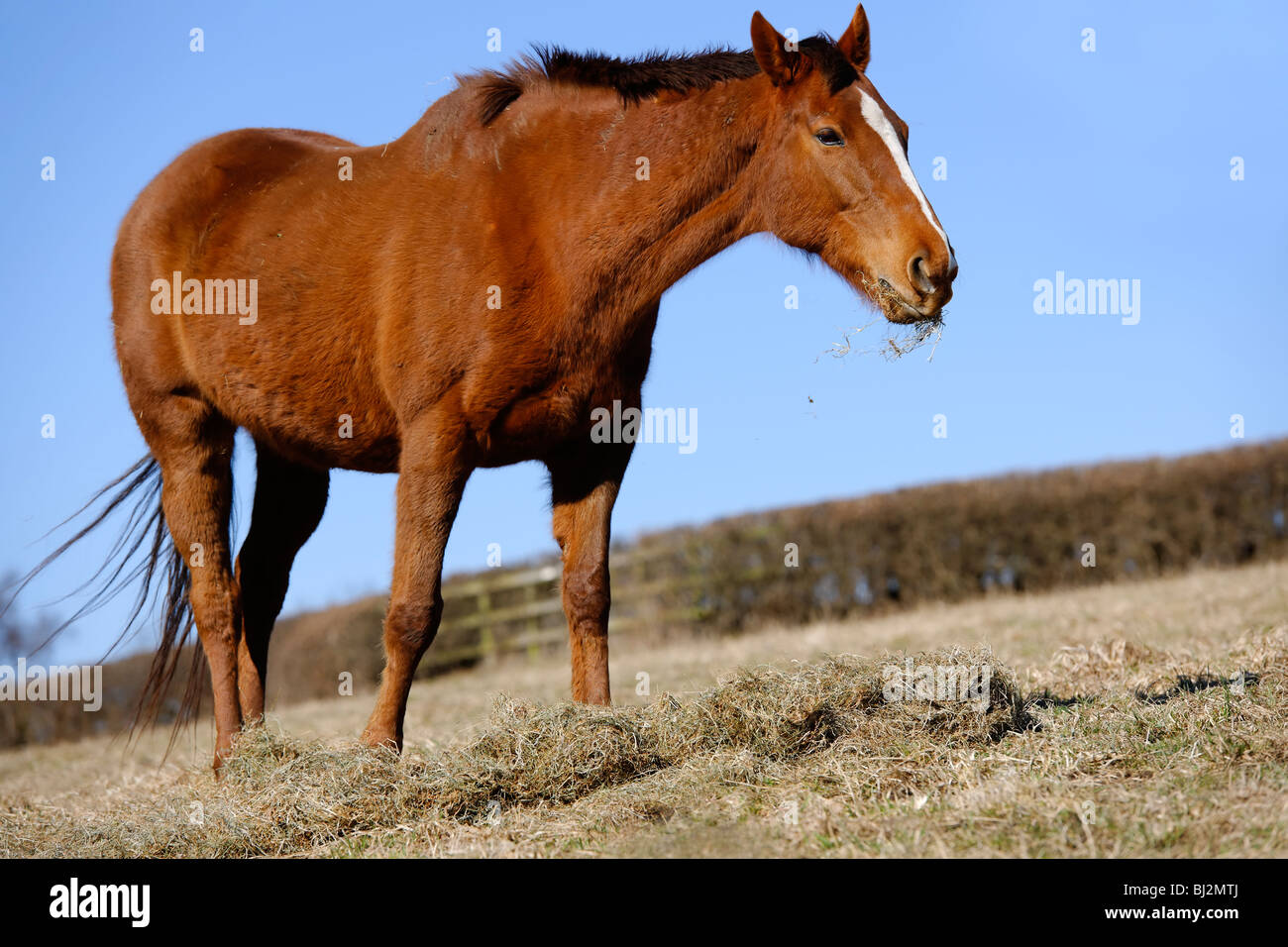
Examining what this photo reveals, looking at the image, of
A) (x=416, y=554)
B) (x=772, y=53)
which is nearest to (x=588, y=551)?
(x=416, y=554)

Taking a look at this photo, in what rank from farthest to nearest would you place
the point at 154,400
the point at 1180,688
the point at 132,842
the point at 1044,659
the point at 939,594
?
the point at 939,594 → the point at 1044,659 → the point at 154,400 → the point at 1180,688 → the point at 132,842

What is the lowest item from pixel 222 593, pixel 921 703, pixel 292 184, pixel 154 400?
pixel 921 703

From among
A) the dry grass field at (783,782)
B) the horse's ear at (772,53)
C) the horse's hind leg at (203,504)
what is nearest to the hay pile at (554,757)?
the dry grass field at (783,782)

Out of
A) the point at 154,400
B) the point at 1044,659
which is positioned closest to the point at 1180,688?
the point at 1044,659

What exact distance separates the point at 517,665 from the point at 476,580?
6.58 feet

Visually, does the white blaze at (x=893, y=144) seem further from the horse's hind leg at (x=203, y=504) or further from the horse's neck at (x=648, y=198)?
the horse's hind leg at (x=203, y=504)

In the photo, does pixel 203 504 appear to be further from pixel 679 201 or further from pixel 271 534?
pixel 679 201

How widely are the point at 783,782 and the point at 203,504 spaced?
11.3ft

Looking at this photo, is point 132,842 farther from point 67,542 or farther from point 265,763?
point 67,542

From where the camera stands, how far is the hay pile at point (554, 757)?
3812mm

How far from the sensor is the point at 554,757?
12.6ft

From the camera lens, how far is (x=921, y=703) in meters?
3.96

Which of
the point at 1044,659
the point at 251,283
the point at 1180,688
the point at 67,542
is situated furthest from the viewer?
the point at 1044,659

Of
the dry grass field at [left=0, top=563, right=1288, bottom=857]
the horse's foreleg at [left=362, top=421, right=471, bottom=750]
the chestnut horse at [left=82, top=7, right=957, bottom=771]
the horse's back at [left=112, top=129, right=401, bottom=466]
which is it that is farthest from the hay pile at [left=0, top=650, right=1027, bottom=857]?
the horse's back at [left=112, top=129, right=401, bottom=466]
